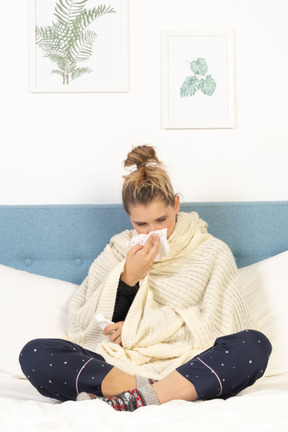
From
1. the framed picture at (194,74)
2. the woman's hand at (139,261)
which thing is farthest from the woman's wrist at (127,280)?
the framed picture at (194,74)

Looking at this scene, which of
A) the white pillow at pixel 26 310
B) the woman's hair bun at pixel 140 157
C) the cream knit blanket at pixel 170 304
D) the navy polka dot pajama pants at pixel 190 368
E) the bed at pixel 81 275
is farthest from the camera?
the woman's hair bun at pixel 140 157

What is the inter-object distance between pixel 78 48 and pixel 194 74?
48 cm

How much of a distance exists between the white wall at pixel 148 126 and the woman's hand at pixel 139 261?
0.51 meters

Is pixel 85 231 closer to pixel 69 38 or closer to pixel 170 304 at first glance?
pixel 170 304

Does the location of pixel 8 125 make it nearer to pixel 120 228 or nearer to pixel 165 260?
pixel 120 228

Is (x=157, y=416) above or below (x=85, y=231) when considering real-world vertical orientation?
below

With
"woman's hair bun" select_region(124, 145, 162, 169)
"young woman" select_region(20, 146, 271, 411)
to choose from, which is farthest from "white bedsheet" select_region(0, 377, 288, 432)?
"woman's hair bun" select_region(124, 145, 162, 169)

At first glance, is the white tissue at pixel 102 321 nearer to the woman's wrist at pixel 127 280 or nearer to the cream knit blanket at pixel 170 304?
the cream knit blanket at pixel 170 304

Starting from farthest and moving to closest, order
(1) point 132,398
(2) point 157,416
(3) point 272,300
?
1. (3) point 272,300
2. (1) point 132,398
3. (2) point 157,416

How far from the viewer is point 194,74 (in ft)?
7.16

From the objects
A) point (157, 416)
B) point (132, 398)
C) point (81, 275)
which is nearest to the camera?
point (157, 416)

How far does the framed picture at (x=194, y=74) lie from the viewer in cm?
218

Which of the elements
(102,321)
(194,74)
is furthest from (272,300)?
(194,74)

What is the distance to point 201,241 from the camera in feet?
6.03
